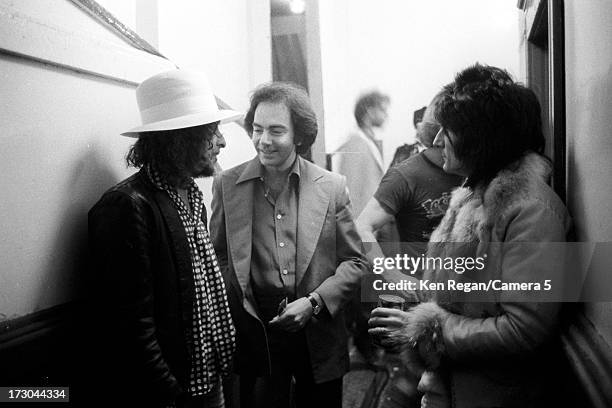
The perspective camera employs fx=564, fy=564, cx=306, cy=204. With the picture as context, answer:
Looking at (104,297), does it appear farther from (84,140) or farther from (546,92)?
(546,92)

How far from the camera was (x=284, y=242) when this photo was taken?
147cm

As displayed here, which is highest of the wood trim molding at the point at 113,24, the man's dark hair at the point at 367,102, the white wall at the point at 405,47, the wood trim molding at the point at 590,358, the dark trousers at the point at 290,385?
the wood trim molding at the point at 113,24

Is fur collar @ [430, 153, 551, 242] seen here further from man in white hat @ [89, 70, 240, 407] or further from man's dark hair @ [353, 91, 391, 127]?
man in white hat @ [89, 70, 240, 407]

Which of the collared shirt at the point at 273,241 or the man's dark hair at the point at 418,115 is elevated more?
the man's dark hair at the point at 418,115

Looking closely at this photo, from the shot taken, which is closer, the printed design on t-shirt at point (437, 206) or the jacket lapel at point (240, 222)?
the printed design on t-shirt at point (437, 206)

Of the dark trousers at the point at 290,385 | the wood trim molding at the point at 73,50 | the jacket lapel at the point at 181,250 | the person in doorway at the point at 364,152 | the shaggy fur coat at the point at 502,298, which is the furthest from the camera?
the dark trousers at the point at 290,385

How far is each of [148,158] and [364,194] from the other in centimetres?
54

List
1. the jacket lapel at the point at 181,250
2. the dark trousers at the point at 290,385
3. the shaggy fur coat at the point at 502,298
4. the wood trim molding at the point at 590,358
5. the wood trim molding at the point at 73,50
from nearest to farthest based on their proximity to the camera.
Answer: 1. the wood trim molding at the point at 590,358
2. the shaggy fur coat at the point at 502,298
3. the wood trim molding at the point at 73,50
4. the jacket lapel at the point at 181,250
5. the dark trousers at the point at 290,385

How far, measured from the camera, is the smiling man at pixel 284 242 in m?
1.45

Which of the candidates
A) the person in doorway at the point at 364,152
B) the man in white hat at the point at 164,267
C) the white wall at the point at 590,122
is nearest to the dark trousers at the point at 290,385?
the man in white hat at the point at 164,267

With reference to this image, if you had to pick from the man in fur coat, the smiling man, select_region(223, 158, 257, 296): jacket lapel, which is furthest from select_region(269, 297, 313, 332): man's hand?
the man in fur coat

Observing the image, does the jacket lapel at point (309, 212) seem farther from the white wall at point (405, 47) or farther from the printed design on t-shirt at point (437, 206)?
the printed design on t-shirt at point (437, 206)

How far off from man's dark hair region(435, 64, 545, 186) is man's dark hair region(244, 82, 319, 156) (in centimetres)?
43

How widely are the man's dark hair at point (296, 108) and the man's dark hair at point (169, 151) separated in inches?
6.5
